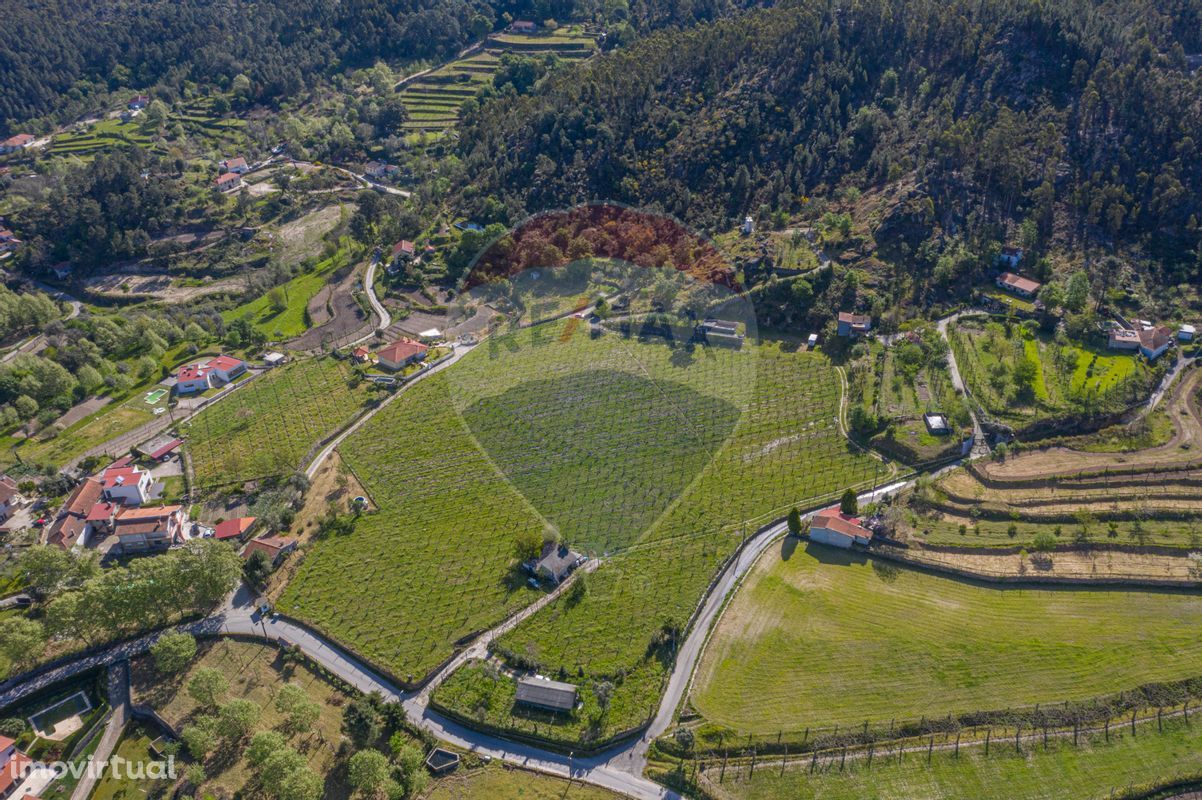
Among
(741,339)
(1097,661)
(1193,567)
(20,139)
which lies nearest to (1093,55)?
(741,339)

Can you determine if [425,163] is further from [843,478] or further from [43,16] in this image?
[43,16]

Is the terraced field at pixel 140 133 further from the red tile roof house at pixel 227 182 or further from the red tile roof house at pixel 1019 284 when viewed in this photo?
the red tile roof house at pixel 1019 284

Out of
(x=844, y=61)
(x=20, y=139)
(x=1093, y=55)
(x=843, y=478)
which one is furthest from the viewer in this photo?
(x=20, y=139)

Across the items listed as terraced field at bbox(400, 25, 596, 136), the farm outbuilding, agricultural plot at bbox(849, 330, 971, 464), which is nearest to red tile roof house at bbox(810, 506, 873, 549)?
agricultural plot at bbox(849, 330, 971, 464)

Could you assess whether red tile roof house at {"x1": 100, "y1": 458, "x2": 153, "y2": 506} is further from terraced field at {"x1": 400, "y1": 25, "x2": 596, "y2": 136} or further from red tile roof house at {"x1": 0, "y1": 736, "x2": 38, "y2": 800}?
terraced field at {"x1": 400, "y1": 25, "x2": 596, "y2": 136}

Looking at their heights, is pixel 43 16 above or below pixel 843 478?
above

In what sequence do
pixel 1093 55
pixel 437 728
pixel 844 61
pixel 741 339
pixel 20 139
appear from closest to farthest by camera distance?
pixel 437 728
pixel 741 339
pixel 1093 55
pixel 844 61
pixel 20 139

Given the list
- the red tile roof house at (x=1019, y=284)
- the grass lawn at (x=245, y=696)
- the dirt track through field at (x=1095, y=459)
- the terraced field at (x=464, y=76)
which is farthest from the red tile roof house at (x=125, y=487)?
the terraced field at (x=464, y=76)
